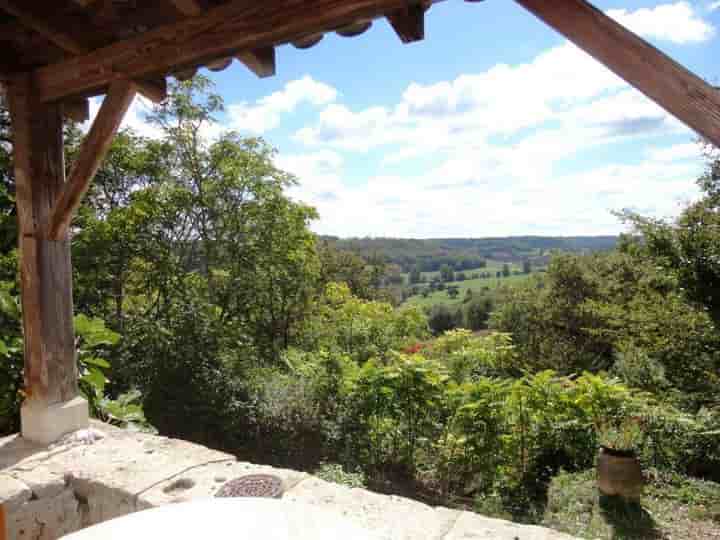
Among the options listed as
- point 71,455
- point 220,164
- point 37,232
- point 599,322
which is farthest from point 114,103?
point 599,322

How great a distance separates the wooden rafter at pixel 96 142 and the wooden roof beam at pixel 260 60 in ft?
2.39

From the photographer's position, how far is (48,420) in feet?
9.14

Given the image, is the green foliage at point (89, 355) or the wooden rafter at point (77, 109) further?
the green foliage at point (89, 355)

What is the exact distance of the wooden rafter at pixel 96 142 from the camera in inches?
97.3

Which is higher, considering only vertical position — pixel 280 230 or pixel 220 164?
pixel 220 164

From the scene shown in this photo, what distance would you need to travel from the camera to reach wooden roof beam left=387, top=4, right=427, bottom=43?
5.68 feet

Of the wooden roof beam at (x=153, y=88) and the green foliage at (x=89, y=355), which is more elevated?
the wooden roof beam at (x=153, y=88)

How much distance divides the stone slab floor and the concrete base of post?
2.5 inches

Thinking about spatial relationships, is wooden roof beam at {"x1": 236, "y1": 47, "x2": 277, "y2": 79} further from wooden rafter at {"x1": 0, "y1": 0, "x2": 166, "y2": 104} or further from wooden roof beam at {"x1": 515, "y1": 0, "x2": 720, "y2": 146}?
wooden roof beam at {"x1": 515, "y1": 0, "x2": 720, "y2": 146}

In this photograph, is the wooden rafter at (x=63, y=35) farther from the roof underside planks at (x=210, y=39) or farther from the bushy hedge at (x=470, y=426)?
the bushy hedge at (x=470, y=426)

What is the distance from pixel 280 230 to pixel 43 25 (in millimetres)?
5911

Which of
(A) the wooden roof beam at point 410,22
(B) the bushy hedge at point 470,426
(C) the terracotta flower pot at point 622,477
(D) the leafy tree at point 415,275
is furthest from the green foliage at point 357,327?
(D) the leafy tree at point 415,275

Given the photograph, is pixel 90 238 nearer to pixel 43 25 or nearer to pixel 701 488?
pixel 43 25

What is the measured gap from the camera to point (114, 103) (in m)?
2.48
